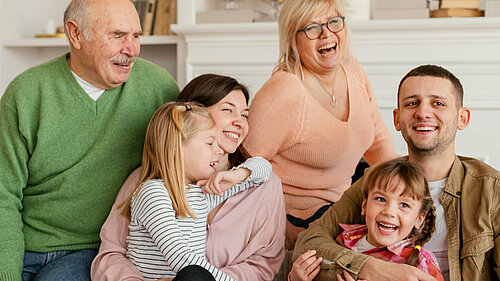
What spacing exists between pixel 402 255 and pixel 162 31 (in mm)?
2080

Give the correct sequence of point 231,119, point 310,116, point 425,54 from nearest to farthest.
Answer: point 231,119 → point 310,116 → point 425,54

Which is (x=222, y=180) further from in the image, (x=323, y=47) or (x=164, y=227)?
(x=323, y=47)

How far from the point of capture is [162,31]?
324 cm

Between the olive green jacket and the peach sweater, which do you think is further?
the peach sweater

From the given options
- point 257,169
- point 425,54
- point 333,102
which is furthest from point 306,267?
point 425,54

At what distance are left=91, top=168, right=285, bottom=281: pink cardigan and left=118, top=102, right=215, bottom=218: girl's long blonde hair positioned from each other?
9 centimetres

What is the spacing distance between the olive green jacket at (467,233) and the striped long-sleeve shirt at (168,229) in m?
0.29

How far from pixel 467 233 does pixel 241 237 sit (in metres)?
0.64

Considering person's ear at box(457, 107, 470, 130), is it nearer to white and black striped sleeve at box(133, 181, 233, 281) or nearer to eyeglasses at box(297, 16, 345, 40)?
eyeglasses at box(297, 16, 345, 40)

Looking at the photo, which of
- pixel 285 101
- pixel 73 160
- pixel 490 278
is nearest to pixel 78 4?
pixel 73 160

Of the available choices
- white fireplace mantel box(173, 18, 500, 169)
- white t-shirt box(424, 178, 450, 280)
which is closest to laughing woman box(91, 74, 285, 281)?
white t-shirt box(424, 178, 450, 280)

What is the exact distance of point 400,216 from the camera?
157cm

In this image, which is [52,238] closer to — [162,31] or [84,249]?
[84,249]

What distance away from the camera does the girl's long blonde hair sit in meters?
1.70
